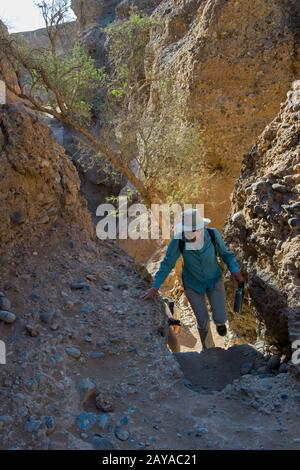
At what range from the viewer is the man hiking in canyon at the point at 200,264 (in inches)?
166

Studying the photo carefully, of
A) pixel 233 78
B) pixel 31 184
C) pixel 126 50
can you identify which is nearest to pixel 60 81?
pixel 126 50

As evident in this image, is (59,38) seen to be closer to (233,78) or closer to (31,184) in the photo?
(233,78)

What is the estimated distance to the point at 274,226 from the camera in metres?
4.30

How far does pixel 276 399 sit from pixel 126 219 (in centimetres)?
834

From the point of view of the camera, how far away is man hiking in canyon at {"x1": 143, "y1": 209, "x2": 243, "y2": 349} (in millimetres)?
4227

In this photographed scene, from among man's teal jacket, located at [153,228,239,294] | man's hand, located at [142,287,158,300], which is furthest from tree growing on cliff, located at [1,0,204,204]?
man's hand, located at [142,287,158,300]

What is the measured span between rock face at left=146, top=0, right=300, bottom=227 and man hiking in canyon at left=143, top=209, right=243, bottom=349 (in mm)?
5687

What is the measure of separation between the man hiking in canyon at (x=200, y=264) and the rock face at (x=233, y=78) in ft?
18.7

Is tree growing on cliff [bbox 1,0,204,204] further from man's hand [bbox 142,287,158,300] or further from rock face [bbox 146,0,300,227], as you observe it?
man's hand [bbox 142,287,158,300]

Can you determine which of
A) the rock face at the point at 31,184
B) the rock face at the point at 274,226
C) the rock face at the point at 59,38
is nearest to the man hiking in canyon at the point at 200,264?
the rock face at the point at 274,226

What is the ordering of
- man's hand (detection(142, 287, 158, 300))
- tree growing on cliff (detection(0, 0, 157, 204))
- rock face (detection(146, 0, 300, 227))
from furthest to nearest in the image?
rock face (detection(146, 0, 300, 227)) < tree growing on cliff (detection(0, 0, 157, 204)) < man's hand (detection(142, 287, 158, 300))

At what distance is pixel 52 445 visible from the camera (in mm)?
2547

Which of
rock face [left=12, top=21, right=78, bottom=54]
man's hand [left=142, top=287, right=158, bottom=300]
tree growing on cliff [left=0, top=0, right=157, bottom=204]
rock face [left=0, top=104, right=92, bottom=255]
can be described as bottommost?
man's hand [left=142, top=287, right=158, bottom=300]
